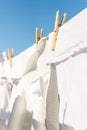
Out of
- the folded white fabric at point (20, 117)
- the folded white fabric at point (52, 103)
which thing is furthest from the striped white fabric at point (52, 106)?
the folded white fabric at point (20, 117)

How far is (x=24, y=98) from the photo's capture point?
1488 millimetres

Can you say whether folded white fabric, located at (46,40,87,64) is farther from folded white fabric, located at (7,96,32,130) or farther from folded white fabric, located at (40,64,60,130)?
folded white fabric, located at (7,96,32,130)

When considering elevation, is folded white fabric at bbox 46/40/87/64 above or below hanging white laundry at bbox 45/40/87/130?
above

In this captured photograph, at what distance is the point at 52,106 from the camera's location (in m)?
1.22

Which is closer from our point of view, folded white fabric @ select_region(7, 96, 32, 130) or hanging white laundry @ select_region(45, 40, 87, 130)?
hanging white laundry @ select_region(45, 40, 87, 130)

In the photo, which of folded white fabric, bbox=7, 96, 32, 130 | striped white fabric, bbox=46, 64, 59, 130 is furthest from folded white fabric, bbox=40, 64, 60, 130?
folded white fabric, bbox=7, 96, 32, 130

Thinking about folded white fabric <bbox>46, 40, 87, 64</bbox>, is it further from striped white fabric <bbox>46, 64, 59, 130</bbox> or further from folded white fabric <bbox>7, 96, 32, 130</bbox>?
folded white fabric <bbox>7, 96, 32, 130</bbox>

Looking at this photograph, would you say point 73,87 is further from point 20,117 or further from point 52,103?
point 20,117

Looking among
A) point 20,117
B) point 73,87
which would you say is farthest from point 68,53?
point 20,117

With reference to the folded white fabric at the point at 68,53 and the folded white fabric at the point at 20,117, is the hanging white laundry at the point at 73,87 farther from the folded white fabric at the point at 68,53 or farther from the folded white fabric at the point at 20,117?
the folded white fabric at the point at 20,117

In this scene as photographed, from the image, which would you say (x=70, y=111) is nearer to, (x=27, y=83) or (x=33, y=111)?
(x=33, y=111)

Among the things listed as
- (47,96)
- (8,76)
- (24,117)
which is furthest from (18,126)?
(8,76)

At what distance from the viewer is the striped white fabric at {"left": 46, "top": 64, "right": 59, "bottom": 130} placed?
1.19 m

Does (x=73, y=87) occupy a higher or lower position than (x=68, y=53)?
lower
